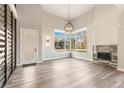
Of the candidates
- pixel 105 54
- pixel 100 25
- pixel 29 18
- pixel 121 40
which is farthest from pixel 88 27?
pixel 29 18

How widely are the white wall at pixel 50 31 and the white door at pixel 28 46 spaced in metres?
1.40

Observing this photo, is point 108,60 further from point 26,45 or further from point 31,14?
point 31,14

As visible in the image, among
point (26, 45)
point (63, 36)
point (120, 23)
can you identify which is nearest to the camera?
point (120, 23)

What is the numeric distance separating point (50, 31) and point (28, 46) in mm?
2730

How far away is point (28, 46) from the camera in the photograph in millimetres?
6426

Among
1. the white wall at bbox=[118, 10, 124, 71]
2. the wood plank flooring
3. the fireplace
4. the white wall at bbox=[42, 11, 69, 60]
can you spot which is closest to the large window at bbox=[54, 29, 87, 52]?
the white wall at bbox=[42, 11, 69, 60]

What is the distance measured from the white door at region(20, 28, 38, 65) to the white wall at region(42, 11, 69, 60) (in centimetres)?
140

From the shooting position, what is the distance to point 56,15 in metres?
8.94

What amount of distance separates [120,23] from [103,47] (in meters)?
1.89

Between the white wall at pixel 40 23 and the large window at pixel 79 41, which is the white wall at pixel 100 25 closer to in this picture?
the large window at pixel 79 41

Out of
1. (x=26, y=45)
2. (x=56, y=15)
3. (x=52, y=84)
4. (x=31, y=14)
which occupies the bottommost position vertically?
(x=52, y=84)

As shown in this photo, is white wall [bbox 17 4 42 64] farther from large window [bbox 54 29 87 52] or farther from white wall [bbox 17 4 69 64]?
large window [bbox 54 29 87 52]

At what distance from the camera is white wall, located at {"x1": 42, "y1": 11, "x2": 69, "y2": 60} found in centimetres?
812

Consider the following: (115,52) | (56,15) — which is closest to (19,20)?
(56,15)
